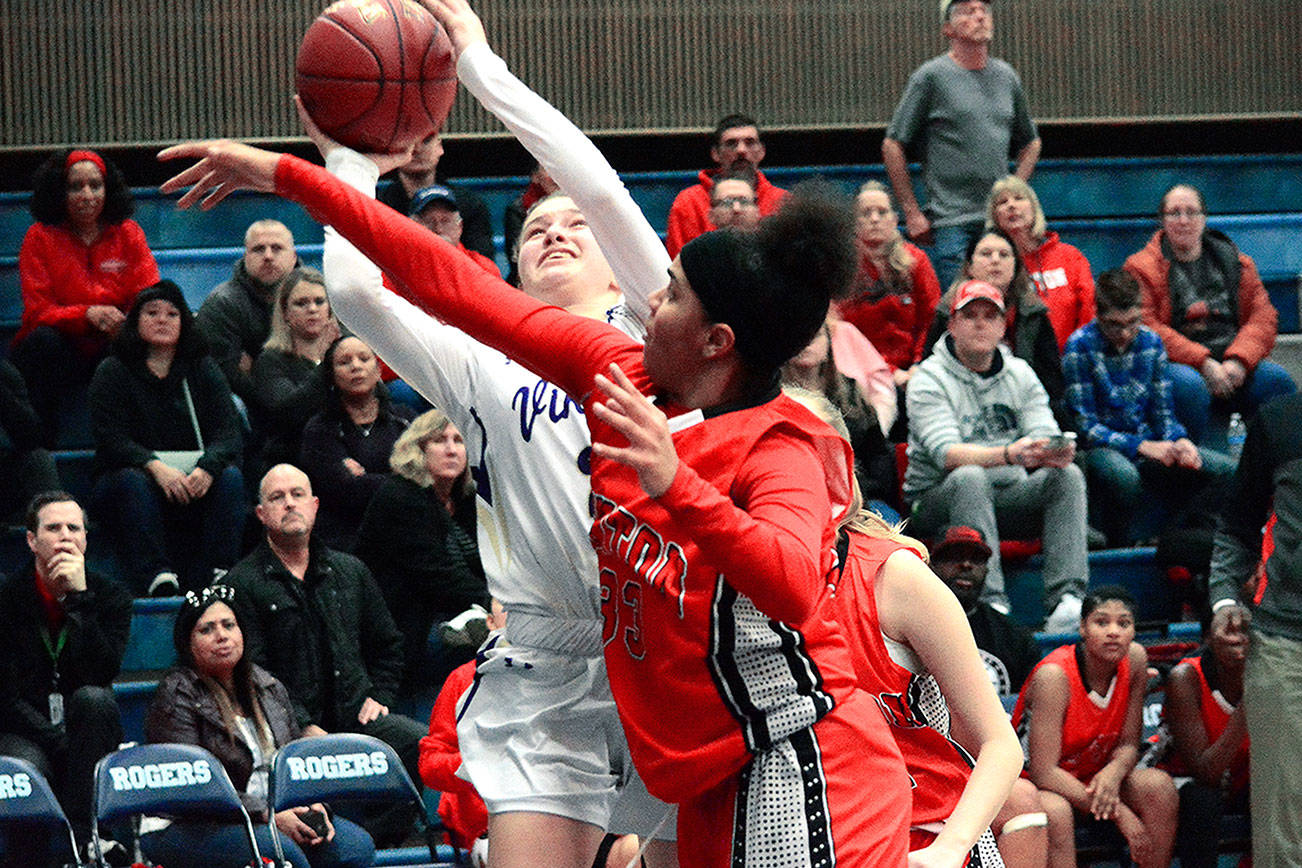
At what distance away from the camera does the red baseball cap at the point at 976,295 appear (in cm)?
760

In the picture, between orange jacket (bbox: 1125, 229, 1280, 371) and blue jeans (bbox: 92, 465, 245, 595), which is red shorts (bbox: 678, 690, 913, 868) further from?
orange jacket (bbox: 1125, 229, 1280, 371)

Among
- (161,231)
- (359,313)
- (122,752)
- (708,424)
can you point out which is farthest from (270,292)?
(708,424)

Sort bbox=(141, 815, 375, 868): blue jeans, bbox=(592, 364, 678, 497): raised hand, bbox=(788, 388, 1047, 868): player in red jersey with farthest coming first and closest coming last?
1. bbox=(141, 815, 375, 868): blue jeans
2. bbox=(788, 388, 1047, 868): player in red jersey
3. bbox=(592, 364, 678, 497): raised hand

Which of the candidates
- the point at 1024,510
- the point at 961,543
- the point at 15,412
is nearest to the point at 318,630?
the point at 15,412

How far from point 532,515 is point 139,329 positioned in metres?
4.55

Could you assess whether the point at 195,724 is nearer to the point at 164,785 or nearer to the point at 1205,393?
the point at 164,785

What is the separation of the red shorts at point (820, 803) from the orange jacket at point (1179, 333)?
6416mm

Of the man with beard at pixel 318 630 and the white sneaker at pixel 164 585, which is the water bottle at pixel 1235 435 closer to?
the man with beard at pixel 318 630

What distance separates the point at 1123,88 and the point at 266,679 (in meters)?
7.85

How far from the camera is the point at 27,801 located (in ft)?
18.1

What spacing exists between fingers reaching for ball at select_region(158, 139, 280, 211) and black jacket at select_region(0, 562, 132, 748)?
3.43m

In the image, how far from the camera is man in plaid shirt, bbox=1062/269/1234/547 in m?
8.06

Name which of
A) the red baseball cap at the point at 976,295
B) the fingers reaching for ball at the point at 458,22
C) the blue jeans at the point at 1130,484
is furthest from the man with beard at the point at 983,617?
the fingers reaching for ball at the point at 458,22

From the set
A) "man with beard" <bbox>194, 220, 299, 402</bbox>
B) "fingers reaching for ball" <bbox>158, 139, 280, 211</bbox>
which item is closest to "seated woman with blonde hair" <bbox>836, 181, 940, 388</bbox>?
"man with beard" <bbox>194, 220, 299, 402</bbox>
